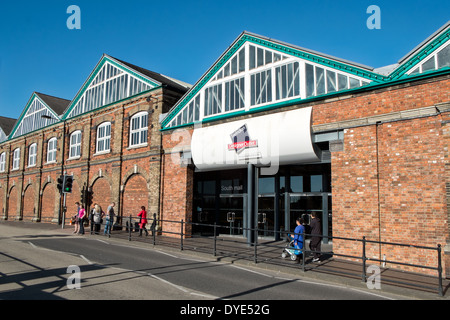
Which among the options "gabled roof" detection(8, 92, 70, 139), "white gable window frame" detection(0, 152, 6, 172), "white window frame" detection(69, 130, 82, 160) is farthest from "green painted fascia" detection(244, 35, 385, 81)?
"white gable window frame" detection(0, 152, 6, 172)

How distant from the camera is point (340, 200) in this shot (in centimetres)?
1215

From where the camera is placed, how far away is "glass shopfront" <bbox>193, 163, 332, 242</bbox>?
16.0 metres

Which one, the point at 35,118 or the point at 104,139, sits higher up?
the point at 35,118

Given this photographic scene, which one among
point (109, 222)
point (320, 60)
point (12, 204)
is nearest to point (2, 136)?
A: point (12, 204)

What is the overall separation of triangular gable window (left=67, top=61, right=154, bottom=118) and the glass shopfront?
7.44m

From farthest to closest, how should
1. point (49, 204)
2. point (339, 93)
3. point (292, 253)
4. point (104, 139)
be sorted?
point (49, 204)
point (104, 139)
point (339, 93)
point (292, 253)

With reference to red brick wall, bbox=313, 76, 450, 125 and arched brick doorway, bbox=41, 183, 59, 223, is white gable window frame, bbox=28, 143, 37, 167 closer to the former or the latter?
arched brick doorway, bbox=41, 183, 59, 223

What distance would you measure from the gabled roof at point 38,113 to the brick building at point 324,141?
59.0 feet

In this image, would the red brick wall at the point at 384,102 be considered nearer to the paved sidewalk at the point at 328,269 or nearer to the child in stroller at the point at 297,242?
the child in stroller at the point at 297,242

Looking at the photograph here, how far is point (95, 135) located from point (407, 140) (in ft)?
69.3

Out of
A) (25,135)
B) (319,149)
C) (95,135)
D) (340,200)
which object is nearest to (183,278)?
(340,200)

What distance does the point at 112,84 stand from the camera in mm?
24609

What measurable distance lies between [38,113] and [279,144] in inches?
1149

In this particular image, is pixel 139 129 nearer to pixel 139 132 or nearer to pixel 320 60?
pixel 139 132
